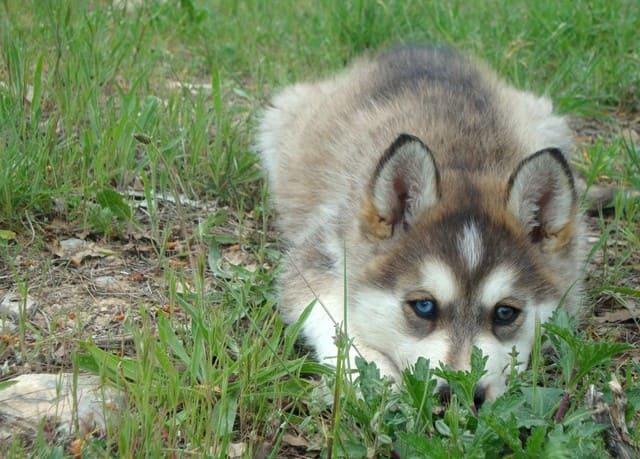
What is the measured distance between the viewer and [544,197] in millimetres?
3305

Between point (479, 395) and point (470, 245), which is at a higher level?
point (470, 245)

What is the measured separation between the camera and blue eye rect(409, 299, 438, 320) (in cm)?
302

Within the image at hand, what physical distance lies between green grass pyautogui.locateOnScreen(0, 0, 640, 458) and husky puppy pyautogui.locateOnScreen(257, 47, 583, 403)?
0.19 meters

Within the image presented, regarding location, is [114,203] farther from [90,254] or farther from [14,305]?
[14,305]

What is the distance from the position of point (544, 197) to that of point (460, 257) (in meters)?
0.50

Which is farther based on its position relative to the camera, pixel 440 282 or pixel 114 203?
pixel 114 203

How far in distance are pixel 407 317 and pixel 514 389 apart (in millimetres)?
519

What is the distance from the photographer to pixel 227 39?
6270 mm

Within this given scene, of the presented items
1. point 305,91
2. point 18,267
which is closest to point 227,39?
point 305,91

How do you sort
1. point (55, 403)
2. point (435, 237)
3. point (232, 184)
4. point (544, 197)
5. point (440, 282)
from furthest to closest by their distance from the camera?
point (232, 184) → point (544, 197) → point (435, 237) → point (440, 282) → point (55, 403)

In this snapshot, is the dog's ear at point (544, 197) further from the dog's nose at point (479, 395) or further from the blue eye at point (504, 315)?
the dog's nose at point (479, 395)

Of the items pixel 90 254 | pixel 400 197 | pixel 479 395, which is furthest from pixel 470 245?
pixel 90 254

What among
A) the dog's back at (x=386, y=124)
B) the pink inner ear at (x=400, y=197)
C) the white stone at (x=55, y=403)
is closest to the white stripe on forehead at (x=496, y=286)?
the pink inner ear at (x=400, y=197)

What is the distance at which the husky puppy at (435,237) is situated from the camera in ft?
9.89
